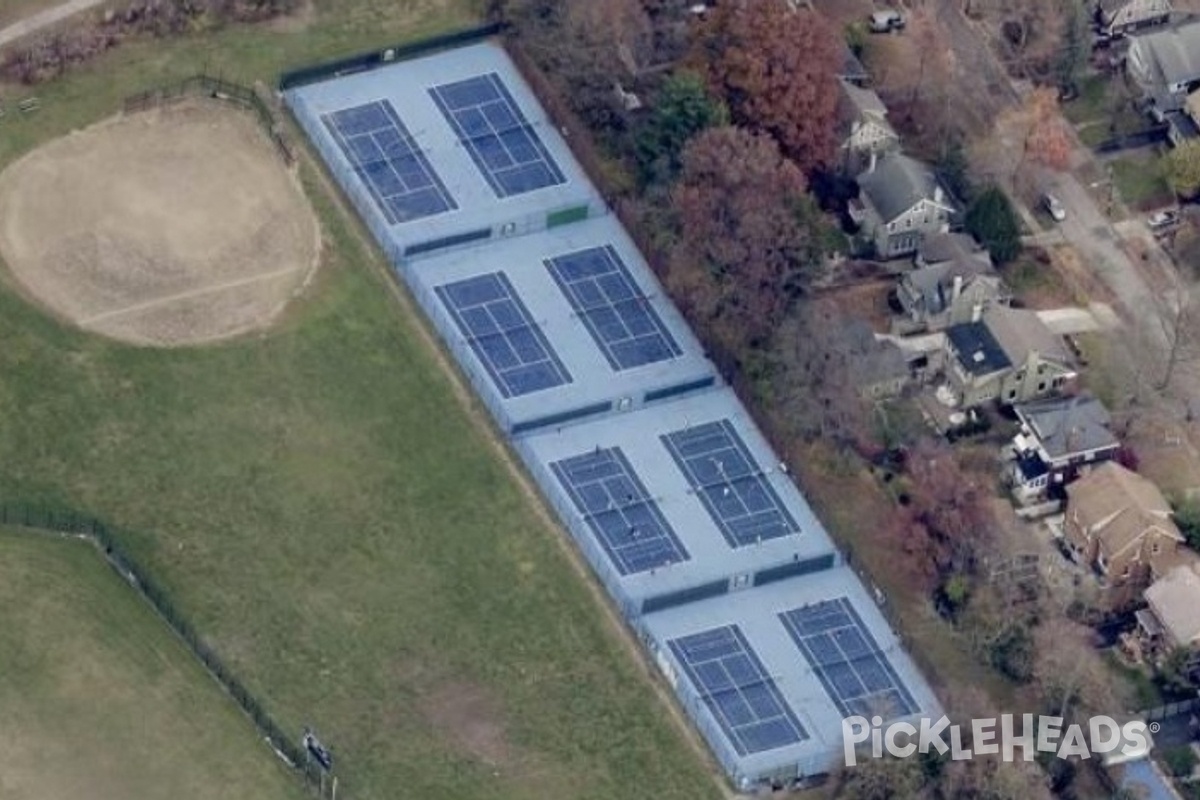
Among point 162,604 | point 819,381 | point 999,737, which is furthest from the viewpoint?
point 819,381

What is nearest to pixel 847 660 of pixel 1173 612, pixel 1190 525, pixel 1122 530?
pixel 1122 530

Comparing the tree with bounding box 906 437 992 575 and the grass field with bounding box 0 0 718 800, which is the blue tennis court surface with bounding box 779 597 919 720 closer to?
the tree with bounding box 906 437 992 575

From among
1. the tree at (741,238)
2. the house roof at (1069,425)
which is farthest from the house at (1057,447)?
the tree at (741,238)

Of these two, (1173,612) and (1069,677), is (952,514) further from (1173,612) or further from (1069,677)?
(1173,612)

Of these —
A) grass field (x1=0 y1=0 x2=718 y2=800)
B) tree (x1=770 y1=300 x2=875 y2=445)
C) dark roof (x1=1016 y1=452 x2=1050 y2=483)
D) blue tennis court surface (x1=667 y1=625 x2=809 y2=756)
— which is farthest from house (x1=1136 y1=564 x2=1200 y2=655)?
grass field (x1=0 y1=0 x2=718 y2=800)

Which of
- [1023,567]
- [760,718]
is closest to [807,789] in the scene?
[760,718]

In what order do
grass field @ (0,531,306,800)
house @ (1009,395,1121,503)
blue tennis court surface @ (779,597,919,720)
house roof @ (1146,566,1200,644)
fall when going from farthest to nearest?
house @ (1009,395,1121,503) → house roof @ (1146,566,1200,644) → blue tennis court surface @ (779,597,919,720) → grass field @ (0,531,306,800)
